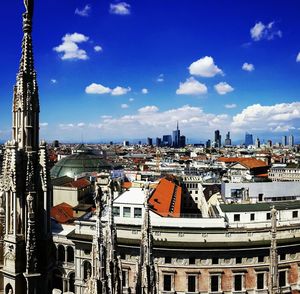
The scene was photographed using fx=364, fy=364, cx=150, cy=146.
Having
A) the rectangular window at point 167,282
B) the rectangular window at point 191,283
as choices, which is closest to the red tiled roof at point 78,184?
the rectangular window at point 167,282

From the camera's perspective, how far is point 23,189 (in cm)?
895

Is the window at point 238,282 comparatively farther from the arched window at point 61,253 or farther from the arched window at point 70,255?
the arched window at point 61,253

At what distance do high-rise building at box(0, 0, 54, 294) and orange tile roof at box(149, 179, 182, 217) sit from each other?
105ft

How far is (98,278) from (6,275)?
222cm

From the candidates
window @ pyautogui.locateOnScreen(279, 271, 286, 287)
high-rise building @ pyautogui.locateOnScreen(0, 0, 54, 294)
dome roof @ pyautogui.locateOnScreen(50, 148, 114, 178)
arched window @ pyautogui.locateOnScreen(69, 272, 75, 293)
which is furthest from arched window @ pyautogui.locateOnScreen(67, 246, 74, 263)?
dome roof @ pyautogui.locateOnScreen(50, 148, 114, 178)

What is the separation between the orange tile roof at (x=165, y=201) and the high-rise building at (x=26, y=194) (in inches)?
1257

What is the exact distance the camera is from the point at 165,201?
48562 millimetres

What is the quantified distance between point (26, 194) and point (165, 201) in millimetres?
40436

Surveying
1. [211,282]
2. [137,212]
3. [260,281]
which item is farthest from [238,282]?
[137,212]

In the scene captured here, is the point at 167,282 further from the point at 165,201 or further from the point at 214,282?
the point at 165,201

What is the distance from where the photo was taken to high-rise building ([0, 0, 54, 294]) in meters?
8.46

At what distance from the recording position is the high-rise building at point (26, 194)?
8.46 metres

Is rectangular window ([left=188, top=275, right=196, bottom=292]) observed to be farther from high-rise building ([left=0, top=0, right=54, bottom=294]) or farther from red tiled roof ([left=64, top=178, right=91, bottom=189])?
red tiled roof ([left=64, top=178, right=91, bottom=189])

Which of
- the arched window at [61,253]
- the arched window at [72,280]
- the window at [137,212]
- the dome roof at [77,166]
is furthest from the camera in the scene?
the dome roof at [77,166]
